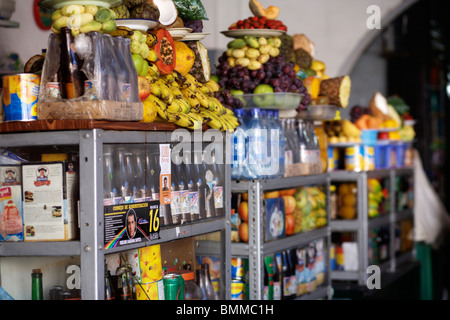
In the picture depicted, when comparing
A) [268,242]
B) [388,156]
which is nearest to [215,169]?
[268,242]

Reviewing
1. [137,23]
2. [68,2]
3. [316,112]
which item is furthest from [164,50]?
[316,112]

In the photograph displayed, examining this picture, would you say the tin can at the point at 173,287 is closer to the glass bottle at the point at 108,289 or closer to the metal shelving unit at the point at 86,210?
the glass bottle at the point at 108,289

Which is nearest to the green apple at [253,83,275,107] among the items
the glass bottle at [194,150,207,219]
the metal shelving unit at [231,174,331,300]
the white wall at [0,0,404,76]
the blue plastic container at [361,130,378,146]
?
the metal shelving unit at [231,174,331,300]

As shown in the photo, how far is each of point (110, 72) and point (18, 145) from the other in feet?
1.32

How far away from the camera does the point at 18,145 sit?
6.99 ft

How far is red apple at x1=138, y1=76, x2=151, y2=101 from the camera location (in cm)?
229

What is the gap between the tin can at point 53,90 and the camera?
2.10 meters

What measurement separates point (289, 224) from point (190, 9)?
139 cm

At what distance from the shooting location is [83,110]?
2051 mm

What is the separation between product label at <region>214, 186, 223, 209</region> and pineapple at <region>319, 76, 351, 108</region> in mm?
1442

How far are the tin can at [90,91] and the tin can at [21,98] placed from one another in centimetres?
22

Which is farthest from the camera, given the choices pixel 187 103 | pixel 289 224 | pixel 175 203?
pixel 289 224

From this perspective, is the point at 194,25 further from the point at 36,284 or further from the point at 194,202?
the point at 36,284
